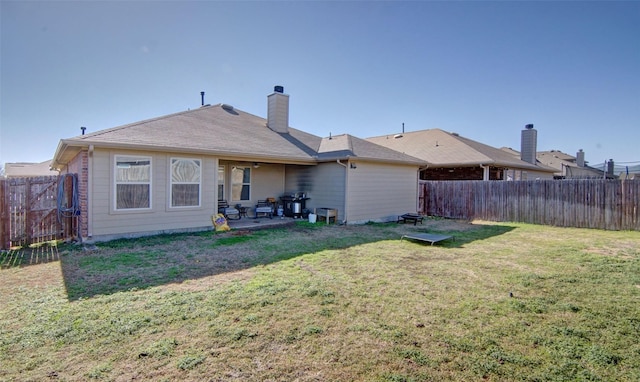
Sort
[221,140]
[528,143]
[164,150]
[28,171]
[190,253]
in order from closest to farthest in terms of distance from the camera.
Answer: [190,253] < [164,150] < [221,140] < [528,143] < [28,171]

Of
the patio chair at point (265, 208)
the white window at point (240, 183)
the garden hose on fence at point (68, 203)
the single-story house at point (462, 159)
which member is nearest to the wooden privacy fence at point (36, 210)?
the garden hose on fence at point (68, 203)

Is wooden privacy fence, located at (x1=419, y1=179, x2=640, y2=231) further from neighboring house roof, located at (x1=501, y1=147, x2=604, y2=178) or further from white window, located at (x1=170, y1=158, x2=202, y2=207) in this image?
neighboring house roof, located at (x1=501, y1=147, x2=604, y2=178)

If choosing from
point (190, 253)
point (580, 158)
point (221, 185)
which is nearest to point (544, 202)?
point (221, 185)

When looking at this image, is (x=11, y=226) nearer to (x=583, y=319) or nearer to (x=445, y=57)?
(x=583, y=319)

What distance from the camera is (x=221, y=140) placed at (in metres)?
10.3

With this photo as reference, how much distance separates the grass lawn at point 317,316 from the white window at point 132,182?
1.61 metres

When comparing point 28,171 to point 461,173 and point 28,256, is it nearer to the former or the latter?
point 28,256

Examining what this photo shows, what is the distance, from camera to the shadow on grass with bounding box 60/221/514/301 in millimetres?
4930

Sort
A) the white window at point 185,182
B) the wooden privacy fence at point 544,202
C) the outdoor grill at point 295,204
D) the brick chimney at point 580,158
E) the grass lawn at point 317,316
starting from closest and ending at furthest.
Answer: the grass lawn at point 317,316 < the white window at point 185,182 < the wooden privacy fence at point 544,202 < the outdoor grill at point 295,204 < the brick chimney at point 580,158

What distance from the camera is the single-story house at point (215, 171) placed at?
7828 mm

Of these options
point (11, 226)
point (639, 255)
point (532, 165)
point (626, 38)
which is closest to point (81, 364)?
point (11, 226)

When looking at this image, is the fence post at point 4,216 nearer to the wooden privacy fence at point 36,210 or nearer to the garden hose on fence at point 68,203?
the wooden privacy fence at point 36,210

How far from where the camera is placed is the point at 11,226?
713cm

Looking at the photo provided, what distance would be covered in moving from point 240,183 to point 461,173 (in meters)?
12.3
